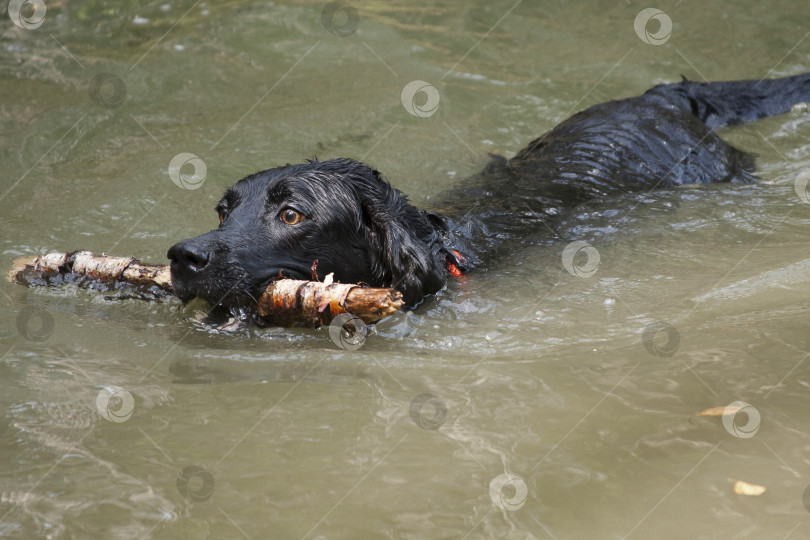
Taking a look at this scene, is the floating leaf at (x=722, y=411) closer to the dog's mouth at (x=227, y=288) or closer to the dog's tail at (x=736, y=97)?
the dog's mouth at (x=227, y=288)

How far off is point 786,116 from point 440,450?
19.6 ft

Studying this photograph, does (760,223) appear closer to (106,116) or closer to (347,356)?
(347,356)

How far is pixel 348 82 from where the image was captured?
905cm

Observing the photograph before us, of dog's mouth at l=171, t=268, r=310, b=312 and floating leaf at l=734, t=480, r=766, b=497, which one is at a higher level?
dog's mouth at l=171, t=268, r=310, b=312

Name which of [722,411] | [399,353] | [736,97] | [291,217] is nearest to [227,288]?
[291,217]

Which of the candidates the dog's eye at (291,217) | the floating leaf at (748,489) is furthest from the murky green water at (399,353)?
the dog's eye at (291,217)

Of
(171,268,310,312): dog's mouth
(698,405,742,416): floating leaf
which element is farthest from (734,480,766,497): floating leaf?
(171,268,310,312): dog's mouth

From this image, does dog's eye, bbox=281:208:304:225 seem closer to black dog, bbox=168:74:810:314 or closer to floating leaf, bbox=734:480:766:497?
black dog, bbox=168:74:810:314

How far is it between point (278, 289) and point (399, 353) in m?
0.74

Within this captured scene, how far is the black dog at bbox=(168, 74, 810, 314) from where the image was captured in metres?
4.41

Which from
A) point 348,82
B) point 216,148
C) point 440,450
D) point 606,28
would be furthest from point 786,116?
point 440,450

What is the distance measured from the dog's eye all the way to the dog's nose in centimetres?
56

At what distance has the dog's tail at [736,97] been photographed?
24.1 feet

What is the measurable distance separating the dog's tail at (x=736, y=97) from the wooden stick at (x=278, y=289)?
14.3ft
